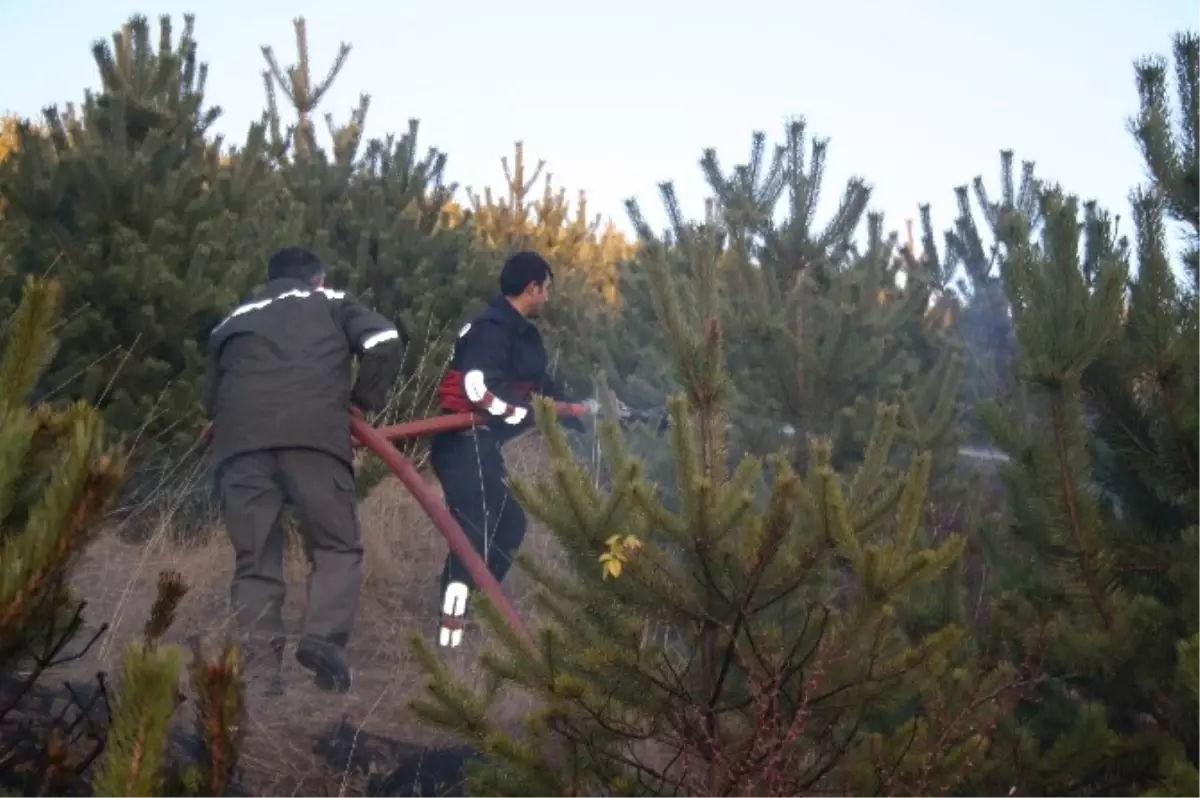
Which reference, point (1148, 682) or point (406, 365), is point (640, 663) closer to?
point (1148, 682)

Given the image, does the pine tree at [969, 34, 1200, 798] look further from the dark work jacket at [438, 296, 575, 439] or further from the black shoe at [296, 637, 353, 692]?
the dark work jacket at [438, 296, 575, 439]

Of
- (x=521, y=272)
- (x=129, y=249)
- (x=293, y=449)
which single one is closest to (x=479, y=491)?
(x=521, y=272)

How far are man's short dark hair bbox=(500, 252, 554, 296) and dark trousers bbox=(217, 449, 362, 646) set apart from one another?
5.08 feet

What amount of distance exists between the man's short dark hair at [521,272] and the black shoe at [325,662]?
2.11 metres

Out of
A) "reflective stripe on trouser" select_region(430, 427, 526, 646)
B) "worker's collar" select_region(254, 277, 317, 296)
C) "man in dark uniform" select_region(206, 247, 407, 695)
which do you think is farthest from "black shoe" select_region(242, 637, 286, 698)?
"worker's collar" select_region(254, 277, 317, 296)

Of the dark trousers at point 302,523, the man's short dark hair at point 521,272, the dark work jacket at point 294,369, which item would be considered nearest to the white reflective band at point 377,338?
the dark work jacket at point 294,369

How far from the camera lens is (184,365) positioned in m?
7.85

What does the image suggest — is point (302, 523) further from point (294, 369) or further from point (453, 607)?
point (453, 607)

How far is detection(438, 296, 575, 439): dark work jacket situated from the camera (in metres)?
6.52

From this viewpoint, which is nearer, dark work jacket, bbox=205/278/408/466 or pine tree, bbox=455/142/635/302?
dark work jacket, bbox=205/278/408/466

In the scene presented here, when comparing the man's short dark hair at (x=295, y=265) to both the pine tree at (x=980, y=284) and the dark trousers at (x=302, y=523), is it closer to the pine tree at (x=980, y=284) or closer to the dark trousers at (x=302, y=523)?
the dark trousers at (x=302, y=523)

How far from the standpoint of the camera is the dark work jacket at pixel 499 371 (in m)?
6.52

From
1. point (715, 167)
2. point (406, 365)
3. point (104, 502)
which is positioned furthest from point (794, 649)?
point (406, 365)

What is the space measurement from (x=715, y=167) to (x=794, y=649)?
4.49m
